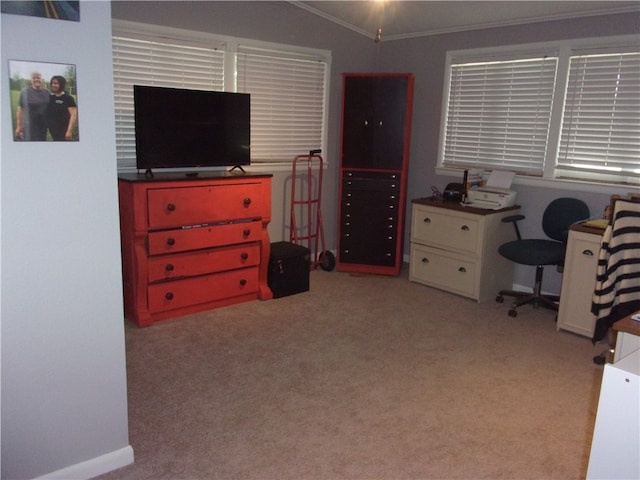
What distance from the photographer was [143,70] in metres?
4.07

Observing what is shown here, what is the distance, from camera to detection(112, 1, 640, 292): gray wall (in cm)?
411

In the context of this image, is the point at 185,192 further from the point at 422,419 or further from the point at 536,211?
the point at 536,211

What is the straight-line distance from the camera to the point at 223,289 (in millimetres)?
4172

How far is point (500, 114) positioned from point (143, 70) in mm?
3039

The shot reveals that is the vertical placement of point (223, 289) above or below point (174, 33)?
below

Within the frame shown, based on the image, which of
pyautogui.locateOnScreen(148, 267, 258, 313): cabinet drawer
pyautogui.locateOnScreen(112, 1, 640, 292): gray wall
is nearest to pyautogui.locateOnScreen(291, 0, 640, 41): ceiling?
pyautogui.locateOnScreen(112, 1, 640, 292): gray wall

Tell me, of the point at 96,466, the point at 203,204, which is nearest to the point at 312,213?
the point at 203,204

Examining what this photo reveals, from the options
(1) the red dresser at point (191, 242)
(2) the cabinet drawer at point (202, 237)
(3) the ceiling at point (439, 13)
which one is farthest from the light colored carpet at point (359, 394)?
(3) the ceiling at point (439, 13)

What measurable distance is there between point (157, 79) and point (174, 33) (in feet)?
1.22

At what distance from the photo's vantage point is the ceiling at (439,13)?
4027 mm

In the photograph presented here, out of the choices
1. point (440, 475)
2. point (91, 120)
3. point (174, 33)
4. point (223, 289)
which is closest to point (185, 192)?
point (223, 289)

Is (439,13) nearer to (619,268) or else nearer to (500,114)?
(500,114)

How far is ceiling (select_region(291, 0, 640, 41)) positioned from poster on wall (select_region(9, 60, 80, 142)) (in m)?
3.08

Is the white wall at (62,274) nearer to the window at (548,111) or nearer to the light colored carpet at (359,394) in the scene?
the light colored carpet at (359,394)
